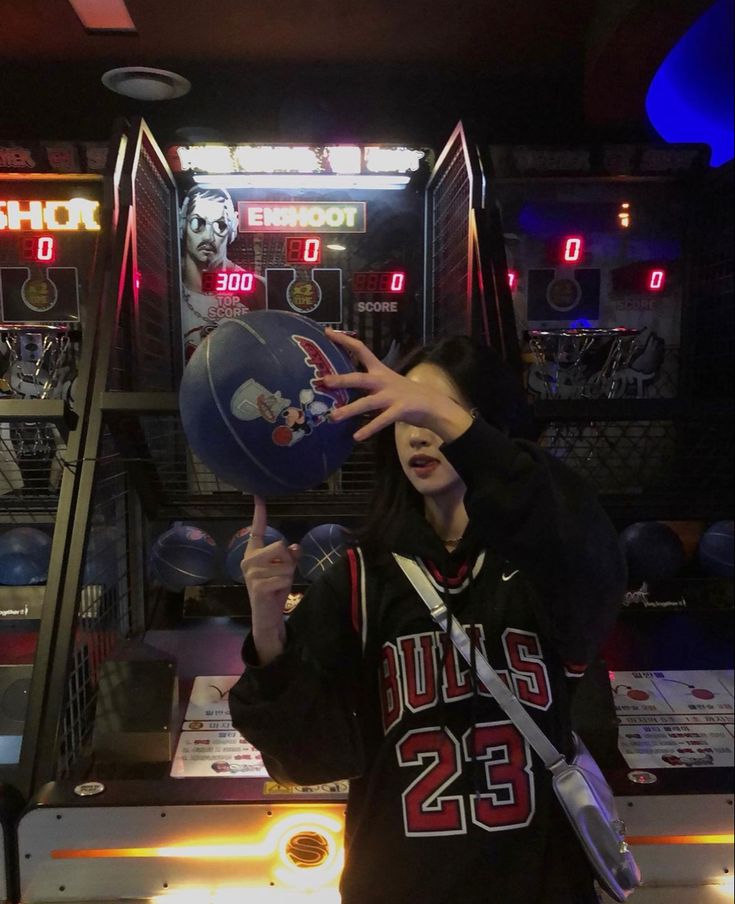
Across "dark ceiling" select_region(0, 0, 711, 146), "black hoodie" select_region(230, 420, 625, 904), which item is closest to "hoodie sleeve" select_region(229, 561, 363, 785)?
"black hoodie" select_region(230, 420, 625, 904)

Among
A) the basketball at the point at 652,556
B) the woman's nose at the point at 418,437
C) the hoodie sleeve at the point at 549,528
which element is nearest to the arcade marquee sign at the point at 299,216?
the basketball at the point at 652,556

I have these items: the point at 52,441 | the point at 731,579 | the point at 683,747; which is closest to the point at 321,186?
the point at 52,441

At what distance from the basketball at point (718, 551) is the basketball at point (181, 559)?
206cm

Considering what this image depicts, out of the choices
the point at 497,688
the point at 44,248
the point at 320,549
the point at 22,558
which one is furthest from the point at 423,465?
the point at 44,248

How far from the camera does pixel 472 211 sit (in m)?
3.01

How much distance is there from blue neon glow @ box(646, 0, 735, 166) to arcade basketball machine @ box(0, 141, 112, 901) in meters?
2.95

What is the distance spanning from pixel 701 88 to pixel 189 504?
10.9 ft

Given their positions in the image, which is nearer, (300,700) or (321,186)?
(300,700)

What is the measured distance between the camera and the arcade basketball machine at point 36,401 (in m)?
2.36

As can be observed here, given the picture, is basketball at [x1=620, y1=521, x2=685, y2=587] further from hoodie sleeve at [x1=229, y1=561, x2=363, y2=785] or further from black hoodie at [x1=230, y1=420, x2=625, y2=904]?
hoodie sleeve at [x1=229, y1=561, x2=363, y2=785]

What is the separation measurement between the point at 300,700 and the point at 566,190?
3.61 meters

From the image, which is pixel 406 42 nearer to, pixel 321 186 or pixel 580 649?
pixel 321 186

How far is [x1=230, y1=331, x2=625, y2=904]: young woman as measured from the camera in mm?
1180

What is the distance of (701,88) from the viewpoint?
391 cm
